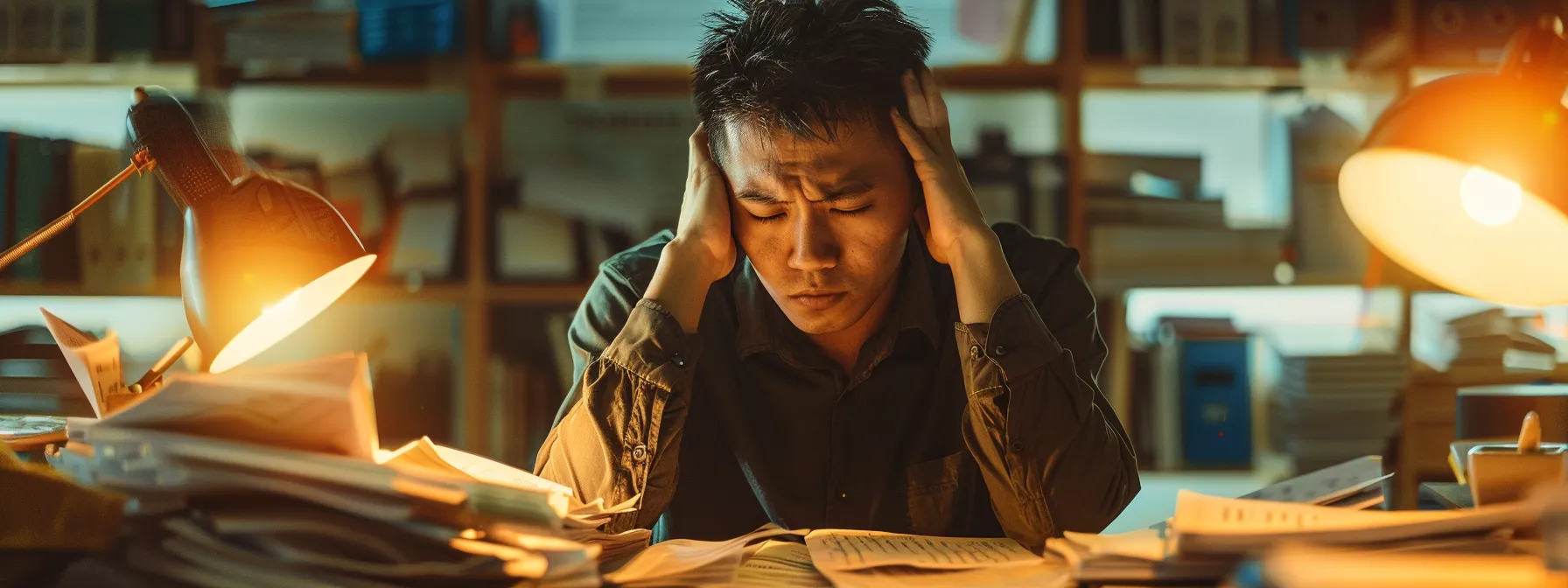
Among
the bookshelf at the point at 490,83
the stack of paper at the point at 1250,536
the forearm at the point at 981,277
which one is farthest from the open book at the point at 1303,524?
the bookshelf at the point at 490,83

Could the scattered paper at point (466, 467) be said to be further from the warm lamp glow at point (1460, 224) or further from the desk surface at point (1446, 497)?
the desk surface at point (1446, 497)

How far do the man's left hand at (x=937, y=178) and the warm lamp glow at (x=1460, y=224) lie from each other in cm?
37

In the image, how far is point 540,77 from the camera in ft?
7.52

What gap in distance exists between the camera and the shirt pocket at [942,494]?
123 centimetres

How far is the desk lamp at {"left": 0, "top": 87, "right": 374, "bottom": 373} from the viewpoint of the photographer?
0.75 metres

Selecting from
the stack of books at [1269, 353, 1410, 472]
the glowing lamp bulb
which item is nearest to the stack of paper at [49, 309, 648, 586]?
the glowing lamp bulb

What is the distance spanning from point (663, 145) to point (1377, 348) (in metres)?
1.71

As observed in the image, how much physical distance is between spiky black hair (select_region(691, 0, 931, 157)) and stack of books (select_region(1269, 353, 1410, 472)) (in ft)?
4.88

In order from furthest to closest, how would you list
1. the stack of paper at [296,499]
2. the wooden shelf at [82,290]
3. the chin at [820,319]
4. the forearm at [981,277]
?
the wooden shelf at [82,290] → the chin at [820,319] → the forearm at [981,277] → the stack of paper at [296,499]

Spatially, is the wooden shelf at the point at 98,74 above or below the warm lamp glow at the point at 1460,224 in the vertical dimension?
above

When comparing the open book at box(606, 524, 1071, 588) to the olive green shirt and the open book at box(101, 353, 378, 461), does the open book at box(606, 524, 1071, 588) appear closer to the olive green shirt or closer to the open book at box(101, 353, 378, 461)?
the open book at box(101, 353, 378, 461)

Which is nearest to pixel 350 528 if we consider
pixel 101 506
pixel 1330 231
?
pixel 101 506

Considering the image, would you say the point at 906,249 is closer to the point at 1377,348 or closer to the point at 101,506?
the point at 101,506

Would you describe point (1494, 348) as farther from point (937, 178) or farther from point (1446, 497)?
point (937, 178)
